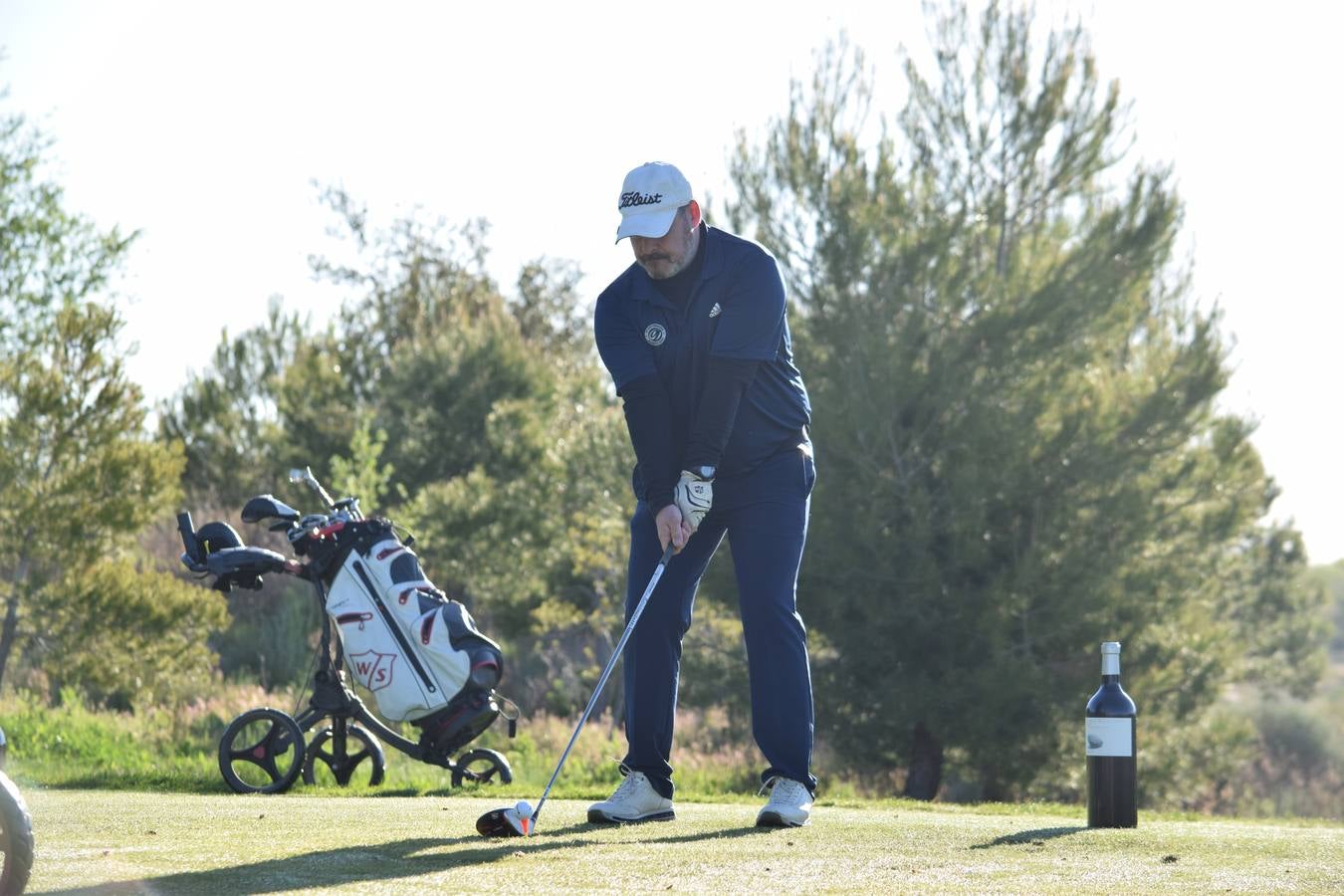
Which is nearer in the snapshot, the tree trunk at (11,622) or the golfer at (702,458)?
the golfer at (702,458)

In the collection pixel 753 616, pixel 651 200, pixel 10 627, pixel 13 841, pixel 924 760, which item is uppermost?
pixel 651 200

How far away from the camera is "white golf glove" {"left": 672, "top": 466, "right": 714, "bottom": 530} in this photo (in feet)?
18.0

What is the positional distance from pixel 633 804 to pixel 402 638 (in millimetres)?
3393

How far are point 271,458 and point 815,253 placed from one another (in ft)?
60.8

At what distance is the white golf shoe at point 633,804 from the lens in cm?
560

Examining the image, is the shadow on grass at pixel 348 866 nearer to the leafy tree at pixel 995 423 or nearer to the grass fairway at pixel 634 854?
the grass fairway at pixel 634 854

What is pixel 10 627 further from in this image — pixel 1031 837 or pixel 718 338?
pixel 1031 837

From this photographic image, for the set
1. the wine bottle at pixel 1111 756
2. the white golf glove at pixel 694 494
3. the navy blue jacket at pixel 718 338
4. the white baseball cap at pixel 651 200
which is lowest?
the wine bottle at pixel 1111 756

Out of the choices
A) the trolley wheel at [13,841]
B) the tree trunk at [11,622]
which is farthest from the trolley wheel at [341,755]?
the tree trunk at [11,622]

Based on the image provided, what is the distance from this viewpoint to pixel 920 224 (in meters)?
20.4

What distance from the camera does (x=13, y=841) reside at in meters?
3.19

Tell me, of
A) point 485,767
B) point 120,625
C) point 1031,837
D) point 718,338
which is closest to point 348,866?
point 718,338

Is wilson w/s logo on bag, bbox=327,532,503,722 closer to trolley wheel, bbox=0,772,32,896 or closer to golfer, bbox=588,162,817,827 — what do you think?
golfer, bbox=588,162,817,827

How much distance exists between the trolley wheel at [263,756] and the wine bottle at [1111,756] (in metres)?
3.92
